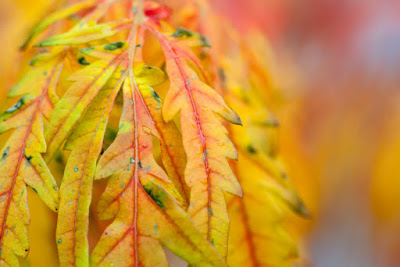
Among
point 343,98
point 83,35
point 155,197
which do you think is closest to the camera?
point 155,197

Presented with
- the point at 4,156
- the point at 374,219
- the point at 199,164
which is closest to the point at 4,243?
the point at 4,156

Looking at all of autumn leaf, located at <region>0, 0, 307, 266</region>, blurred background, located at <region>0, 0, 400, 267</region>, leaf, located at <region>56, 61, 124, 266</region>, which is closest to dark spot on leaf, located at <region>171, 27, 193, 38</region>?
autumn leaf, located at <region>0, 0, 307, 266</region>

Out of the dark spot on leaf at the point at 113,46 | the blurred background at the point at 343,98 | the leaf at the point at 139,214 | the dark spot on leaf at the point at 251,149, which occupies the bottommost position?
the leaf at the point at 139,214

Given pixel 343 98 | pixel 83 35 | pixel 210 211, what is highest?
pixel 343 98

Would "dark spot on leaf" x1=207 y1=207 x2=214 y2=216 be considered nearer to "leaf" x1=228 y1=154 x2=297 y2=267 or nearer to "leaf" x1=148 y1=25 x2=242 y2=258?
"leaf" x1=148 y1=25 x2=242 y2=258

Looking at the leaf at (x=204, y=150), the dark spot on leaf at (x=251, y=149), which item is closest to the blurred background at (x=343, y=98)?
the dark spot on leaf at (x=251, y=149)

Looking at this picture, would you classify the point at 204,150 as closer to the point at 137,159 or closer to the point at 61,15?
the point at 137,159

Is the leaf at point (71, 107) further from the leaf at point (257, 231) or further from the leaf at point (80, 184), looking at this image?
the leaf at point (257, 231)

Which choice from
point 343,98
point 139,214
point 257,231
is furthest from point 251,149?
point 343,98
